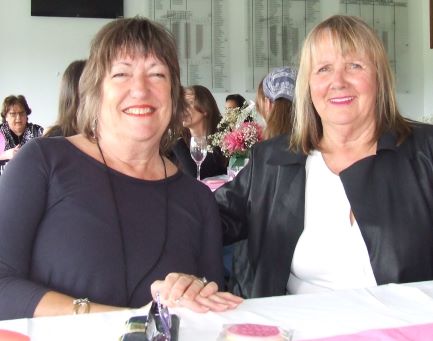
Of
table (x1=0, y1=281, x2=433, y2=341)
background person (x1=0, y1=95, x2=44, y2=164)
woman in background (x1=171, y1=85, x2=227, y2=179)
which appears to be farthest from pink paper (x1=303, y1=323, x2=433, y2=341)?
background person (x1=0, y1=95, x2=44, y2=164)

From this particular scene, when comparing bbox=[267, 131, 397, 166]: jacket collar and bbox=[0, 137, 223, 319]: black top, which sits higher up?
bbox=[267, 131, 397, 166]: jacket collar

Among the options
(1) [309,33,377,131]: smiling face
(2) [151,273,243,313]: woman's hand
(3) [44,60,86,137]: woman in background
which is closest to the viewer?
(2) [151,273,243,313]: woman's hand

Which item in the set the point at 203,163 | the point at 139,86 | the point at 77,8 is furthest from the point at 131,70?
the point at 77,8

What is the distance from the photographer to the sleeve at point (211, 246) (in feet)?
5.13

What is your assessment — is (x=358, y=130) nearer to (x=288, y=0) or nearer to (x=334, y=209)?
(x=334, y=209)

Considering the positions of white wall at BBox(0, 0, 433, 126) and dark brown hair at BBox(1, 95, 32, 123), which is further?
white wall at BBox(0, 0, 433, 126)

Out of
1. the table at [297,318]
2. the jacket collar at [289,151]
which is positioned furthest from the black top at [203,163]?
the table at [297,318]

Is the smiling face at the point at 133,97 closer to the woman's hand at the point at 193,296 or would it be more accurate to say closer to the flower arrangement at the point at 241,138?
the woman's hand at the point at 193,296

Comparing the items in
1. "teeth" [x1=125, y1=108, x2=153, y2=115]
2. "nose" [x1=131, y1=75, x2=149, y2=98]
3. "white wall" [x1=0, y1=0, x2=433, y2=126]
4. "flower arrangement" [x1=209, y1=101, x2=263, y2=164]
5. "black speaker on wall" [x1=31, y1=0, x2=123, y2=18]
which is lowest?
"flower arrangement" [x1=209, y1=101, x2=263, y2=164]

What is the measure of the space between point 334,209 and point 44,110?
531 cm

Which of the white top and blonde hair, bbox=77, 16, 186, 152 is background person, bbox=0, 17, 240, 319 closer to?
blonde hair, bbox=77, 16, 186, 152

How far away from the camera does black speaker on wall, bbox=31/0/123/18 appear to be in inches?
244

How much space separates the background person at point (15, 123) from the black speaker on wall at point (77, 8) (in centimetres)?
108

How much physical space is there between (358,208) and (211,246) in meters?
0.46
